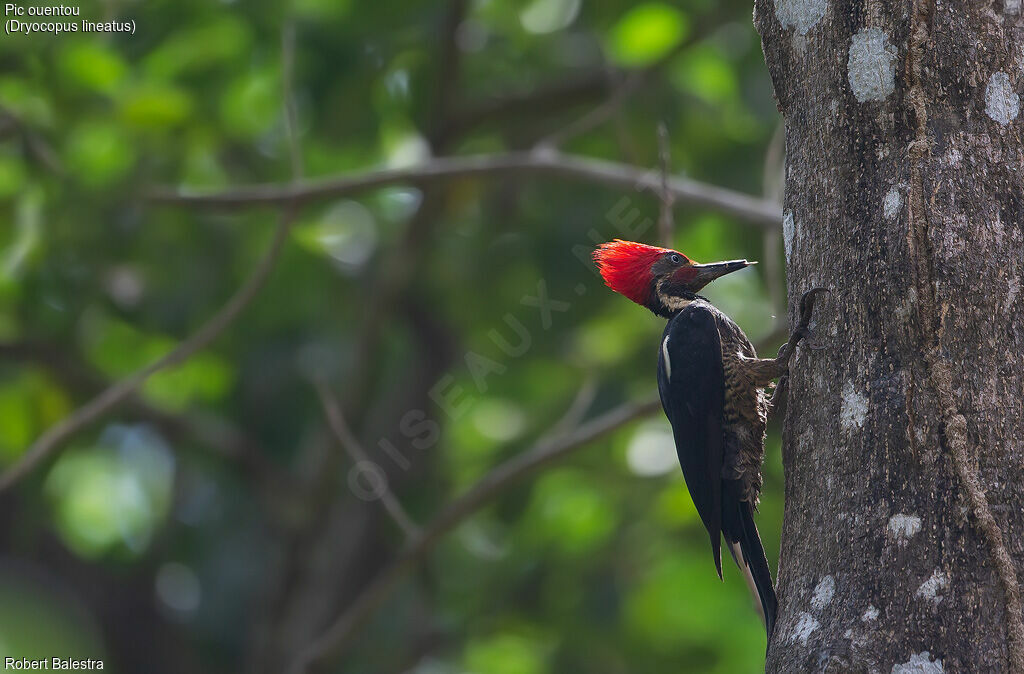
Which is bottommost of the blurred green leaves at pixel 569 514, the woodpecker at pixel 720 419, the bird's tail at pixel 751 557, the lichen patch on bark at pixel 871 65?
the blurred green leaves at pixel 569 514

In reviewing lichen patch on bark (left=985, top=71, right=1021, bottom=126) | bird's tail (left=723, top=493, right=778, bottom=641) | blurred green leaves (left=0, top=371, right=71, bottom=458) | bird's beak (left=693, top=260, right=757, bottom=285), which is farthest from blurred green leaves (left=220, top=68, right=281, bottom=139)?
lichen patch on bark (left=985, top=71, right=1021, bottom=126)

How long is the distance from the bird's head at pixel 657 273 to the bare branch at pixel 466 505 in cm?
59

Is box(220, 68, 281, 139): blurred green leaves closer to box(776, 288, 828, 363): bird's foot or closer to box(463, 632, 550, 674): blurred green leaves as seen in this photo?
box(463, 632, 550, 674): blurred green leaves

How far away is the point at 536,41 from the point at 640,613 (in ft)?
11.4

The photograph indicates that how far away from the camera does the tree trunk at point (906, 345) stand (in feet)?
6.20

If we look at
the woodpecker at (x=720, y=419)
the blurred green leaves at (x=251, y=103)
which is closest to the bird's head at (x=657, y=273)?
the woodpecker at (x=720, y=419)

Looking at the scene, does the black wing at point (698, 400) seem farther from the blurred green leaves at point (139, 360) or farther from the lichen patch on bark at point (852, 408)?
the blurred green leaves at point (139, 360)

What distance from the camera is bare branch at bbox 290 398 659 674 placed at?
4.50 metres

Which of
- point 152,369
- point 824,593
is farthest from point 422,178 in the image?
point 824,593

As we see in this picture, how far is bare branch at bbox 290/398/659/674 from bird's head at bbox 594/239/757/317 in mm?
588

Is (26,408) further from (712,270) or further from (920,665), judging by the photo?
(920,665)

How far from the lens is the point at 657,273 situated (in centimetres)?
391

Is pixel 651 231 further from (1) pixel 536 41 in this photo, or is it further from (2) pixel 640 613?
(2) pixel 640 613

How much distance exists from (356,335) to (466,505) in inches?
79.1
